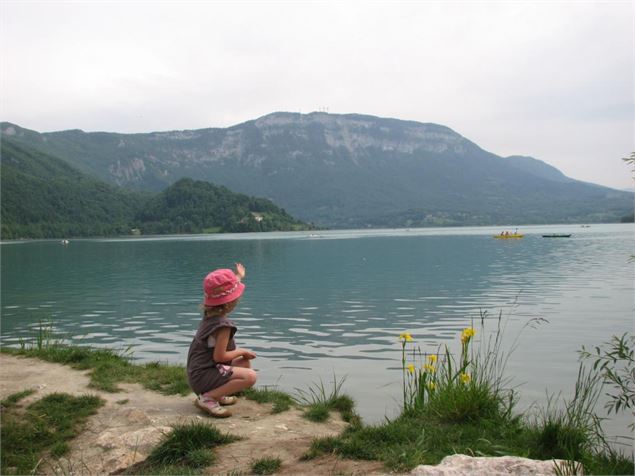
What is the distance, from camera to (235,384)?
26.5 feet

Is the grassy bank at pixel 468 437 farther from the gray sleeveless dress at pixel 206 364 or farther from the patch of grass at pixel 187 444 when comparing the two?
the gray sleeveless dress at pixel 206 364

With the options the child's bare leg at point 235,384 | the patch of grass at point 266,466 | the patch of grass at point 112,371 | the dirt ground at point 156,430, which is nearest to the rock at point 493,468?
the dirt ground at point 156,430

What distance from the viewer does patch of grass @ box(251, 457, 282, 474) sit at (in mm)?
5605

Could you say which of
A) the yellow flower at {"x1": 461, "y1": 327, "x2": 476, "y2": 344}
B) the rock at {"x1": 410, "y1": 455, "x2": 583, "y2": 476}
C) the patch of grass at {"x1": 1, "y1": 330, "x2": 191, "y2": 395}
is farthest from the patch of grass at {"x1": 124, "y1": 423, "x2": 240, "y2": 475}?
the yellow flower at {"x1": 461, "y1": 327, "x2": 476, "y2": 344}

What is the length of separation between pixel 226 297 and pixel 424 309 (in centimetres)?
1806

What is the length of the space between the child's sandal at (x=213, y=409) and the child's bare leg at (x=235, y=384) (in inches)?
4.0

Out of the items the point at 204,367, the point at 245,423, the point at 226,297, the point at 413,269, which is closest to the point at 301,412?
the point at 245,423

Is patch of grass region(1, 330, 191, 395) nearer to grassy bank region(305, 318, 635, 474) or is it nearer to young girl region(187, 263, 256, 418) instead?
young girl region(187, 263, 256, 418)

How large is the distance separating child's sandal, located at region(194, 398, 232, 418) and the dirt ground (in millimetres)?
89

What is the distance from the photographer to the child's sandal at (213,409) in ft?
24.9

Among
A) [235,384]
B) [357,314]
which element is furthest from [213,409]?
[357,314]

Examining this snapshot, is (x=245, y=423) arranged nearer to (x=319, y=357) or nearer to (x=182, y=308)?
(x=319, y=357)

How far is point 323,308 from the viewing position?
84.5 feet

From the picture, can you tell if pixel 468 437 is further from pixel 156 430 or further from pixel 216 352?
pixel 156 430
